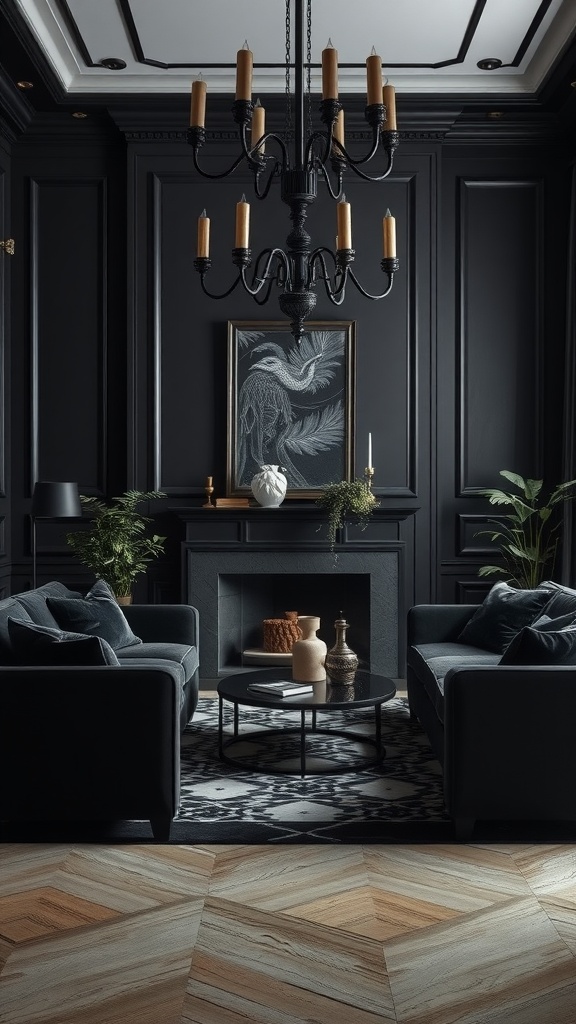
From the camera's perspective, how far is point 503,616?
14.7 feet

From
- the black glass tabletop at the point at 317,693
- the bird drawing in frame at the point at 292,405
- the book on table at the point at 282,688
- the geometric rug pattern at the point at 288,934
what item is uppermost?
the bird drawing in frame at the point at 292,405

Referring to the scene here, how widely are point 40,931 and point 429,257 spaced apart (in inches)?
188

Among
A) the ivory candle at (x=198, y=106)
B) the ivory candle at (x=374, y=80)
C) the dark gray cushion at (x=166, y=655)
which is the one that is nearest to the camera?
the ivory candle at (x=374, y=80)

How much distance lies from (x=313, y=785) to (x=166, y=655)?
96 centimetres

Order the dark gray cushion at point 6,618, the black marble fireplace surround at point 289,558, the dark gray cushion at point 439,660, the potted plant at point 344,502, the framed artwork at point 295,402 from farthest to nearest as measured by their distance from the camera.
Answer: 1. the framed artwork at point 295,402
2. the black marble fireplace surround at point 289,558
3. the potted plant at point 344,502
4. the dark gray cushion at point 439,660
5. the dark gray cushion at point 6,618

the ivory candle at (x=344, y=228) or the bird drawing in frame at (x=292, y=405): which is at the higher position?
the ivory candle at (x=344, y=228)

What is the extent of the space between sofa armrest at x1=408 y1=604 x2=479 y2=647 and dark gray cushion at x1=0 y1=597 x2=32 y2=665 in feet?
6.46

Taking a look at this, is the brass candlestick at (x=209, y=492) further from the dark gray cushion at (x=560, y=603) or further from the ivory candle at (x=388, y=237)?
the ivory candle at (x=388, y=237)

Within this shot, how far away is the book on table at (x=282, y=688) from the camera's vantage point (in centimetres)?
387

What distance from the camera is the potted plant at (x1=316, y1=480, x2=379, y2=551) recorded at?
18.9 ft

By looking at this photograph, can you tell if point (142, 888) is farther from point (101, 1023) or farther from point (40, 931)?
point (101, 1023)

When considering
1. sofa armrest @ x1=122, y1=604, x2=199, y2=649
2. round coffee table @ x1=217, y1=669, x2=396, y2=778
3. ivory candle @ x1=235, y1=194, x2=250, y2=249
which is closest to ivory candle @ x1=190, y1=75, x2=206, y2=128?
ivory candle @ x1=235, y1=194, x2=250, y2=249

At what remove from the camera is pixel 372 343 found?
6.19 meters

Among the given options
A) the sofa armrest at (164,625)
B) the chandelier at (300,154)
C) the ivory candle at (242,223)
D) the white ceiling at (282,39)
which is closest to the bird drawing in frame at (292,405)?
the sofa armrest at (164,625)
